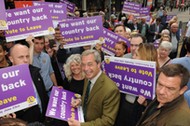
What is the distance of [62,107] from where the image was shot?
271 centimetres

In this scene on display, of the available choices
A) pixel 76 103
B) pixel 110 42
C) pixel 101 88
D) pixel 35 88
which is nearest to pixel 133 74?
pixel 101 88

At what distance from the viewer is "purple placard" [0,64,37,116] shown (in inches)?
94.4

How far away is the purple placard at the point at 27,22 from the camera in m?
3.76

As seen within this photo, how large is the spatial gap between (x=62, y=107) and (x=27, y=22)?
71.6 inches

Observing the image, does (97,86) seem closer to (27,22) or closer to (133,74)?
(133,74)

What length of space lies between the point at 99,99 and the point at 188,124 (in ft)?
3.67

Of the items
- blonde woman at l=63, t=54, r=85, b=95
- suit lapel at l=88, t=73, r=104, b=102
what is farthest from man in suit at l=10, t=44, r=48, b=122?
suit lapel at l=88, t=73, r=104, b=102

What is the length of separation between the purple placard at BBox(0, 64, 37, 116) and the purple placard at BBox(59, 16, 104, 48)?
1.92 metres

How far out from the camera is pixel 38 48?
3857mm

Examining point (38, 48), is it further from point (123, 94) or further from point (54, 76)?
point (123, 94)

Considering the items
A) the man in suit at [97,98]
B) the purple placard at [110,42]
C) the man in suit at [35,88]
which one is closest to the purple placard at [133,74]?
the man in suit at [97,98]

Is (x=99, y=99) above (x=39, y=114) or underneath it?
above

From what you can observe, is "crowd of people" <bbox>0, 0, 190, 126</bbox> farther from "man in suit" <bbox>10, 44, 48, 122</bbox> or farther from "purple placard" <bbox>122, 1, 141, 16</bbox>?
"purple placard" <bbox>122, 1, 141, 16</bbox>

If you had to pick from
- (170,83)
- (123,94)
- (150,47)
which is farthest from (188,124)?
(150,47)
